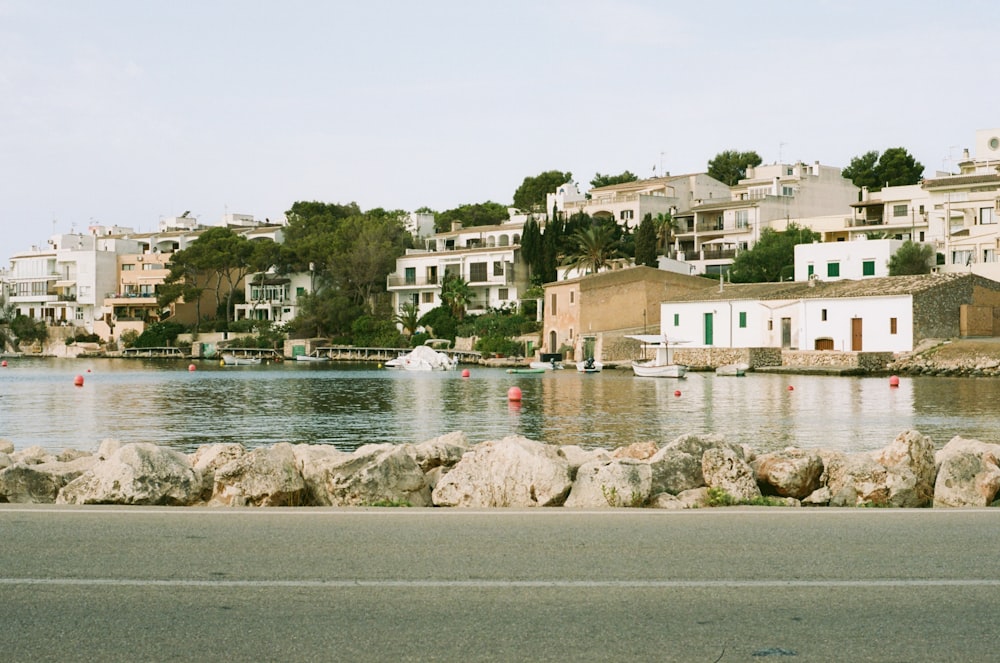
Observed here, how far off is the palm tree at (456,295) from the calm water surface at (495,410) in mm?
28310

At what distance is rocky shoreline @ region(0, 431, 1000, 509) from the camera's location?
37.0 ft

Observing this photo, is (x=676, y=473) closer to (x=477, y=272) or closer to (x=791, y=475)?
(x=791, y=475)

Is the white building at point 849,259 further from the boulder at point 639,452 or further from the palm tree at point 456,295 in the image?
the boulder at point 639,452

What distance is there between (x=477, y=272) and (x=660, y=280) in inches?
923

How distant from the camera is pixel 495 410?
45719 millimetres

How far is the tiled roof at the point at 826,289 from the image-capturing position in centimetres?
6888

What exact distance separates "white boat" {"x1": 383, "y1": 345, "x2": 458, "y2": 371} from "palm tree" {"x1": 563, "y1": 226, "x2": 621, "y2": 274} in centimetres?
1422

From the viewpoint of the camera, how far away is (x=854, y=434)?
33719 millimetres

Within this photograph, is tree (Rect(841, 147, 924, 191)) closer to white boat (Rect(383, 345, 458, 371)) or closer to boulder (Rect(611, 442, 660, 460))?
white boat (Rect(383, 345, 458, 371))

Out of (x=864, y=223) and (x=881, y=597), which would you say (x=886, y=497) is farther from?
(x=864, y=223)

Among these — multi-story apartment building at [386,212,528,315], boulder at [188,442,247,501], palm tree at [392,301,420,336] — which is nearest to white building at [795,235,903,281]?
multi-story apartment building at [386,212,528,315]

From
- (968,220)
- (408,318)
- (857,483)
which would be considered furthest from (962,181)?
(857,483)

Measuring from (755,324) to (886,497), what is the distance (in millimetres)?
65985

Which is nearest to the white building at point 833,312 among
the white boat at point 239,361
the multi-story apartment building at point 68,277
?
the white boat at point 239,361
